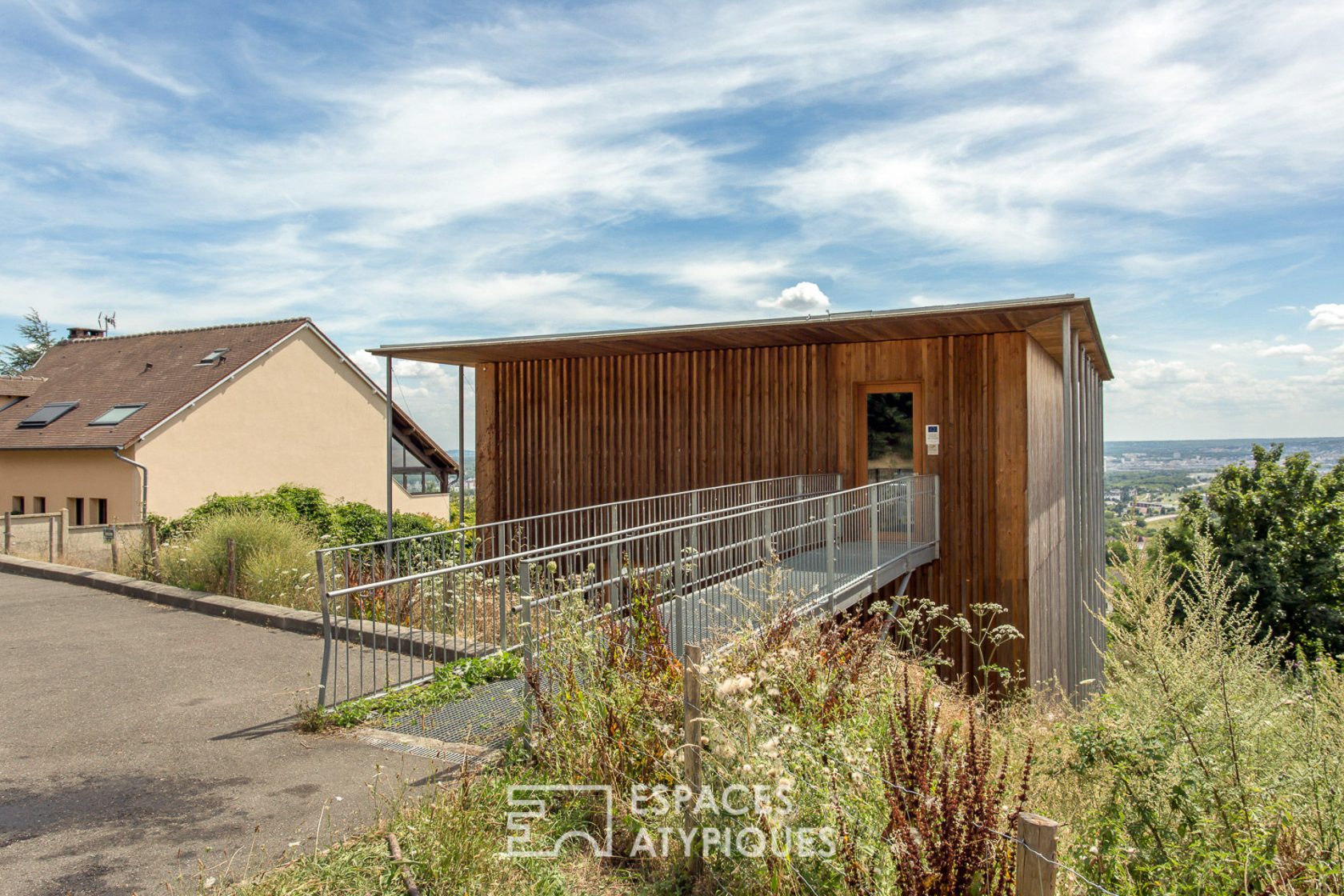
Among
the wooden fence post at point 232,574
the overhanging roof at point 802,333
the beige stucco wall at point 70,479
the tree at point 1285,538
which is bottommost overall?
the tree at point 1285,538

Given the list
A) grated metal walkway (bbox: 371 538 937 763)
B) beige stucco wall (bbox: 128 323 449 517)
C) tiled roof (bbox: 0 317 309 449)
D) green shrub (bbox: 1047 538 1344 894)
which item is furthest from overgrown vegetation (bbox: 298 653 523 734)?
beige stucco wall (bbox: 128 323 449 517)

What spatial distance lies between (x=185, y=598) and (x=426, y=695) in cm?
490

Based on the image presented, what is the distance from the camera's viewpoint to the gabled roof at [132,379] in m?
22.0

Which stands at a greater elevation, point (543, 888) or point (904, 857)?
point (904, 857)

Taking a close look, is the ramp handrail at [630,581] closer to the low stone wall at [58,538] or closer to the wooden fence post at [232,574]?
the wooden fence post at [232,574]

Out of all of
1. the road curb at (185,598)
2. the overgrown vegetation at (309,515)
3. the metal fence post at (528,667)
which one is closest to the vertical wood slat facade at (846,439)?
the overgrown vegetation at (309,515)

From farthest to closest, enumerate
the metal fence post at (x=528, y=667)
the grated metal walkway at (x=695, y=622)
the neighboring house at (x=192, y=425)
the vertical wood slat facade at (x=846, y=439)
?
the neighboring house at (x=192, y=425) → the vertical wood slat facade at (x=846, y=439) → the grated metal walkway at (x=695, y=622) → the metal fence post at (x=528, y=667)

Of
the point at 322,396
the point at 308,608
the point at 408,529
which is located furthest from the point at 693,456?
the point at 322,396

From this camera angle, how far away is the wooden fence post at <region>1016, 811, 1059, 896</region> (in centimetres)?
234

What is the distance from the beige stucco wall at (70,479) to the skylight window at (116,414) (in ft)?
2.97

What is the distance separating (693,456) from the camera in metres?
13.1

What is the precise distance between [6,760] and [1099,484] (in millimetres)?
19847

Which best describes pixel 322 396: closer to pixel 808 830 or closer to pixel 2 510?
pixel 2 510

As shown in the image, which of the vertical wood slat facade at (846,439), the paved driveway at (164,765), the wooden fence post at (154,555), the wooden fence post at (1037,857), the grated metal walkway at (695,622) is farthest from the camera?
the vertical wood slat facade at (846,439)
